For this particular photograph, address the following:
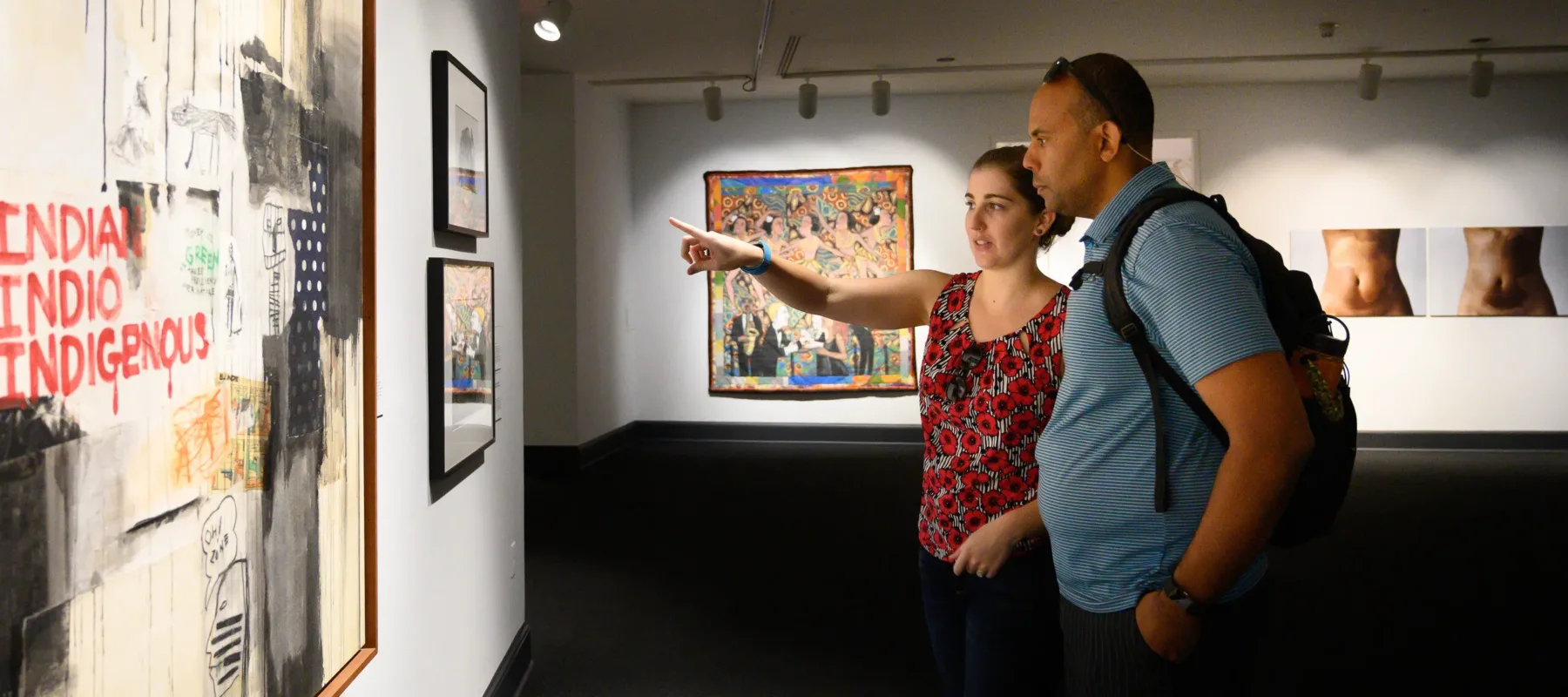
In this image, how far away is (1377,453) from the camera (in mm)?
8039

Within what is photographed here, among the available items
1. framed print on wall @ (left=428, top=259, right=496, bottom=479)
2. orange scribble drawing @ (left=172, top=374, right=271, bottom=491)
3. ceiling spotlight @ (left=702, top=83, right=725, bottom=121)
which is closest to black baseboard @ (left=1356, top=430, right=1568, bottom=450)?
ceiling spotlight @ (left=702, top=83, right=725, bottom=121)

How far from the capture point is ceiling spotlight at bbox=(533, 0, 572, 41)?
4258 millimetres

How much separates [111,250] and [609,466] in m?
6.65

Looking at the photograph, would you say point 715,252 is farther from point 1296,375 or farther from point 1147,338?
point 1296,375

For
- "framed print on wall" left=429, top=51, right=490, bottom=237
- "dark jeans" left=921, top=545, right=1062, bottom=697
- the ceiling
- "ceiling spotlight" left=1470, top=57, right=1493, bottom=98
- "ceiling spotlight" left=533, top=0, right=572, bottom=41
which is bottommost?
"dark jeans" left=921, top=545, right=1062, bottom=697

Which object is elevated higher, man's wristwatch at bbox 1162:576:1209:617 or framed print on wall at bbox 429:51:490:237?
framed print on wall at bbox 429:51:490:237

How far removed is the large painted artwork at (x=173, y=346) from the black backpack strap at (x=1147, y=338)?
1.10m

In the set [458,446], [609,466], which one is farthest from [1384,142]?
[458,446]

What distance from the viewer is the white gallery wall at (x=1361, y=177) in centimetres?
809

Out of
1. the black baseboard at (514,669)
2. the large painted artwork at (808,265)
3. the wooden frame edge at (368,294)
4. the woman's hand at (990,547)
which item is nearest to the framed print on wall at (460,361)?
the wooden frame edge at (368,294)

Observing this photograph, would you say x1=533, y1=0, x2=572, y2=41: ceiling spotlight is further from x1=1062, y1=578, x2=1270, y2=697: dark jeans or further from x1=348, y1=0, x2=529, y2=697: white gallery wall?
x1=1062, y1=578, x2=1270, y2=697: dark jeans

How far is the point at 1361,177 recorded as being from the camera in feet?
26.9

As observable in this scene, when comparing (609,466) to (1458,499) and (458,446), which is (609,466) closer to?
(458,446)

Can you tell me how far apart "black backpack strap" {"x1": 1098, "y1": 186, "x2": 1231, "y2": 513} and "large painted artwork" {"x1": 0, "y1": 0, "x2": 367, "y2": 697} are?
1.10 meters
